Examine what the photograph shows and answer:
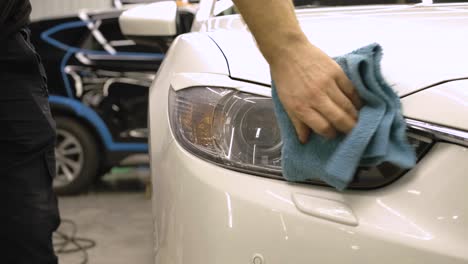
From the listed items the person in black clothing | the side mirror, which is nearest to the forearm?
the person in black clothing

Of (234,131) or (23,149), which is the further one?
(23,149)

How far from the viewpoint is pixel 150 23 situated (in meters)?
1.70

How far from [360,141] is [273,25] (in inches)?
8.9

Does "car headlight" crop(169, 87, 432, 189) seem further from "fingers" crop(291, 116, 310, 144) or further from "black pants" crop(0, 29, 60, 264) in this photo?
"black pants" crop(0, 29, 60, 264)

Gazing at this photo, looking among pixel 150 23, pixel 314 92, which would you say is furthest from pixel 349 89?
pixel 150 23

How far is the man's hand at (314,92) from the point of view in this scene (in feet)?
2.62

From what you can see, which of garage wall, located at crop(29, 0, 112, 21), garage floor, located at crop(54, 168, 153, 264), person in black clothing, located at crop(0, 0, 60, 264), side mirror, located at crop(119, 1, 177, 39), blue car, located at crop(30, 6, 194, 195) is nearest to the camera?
person in black clothing, located at crop(0, 0, 60, 264)

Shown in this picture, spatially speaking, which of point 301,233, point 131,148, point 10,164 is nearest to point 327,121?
point 301,233

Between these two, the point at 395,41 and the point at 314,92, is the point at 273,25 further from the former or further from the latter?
the point at 395,41

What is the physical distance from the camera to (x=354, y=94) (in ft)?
2.70

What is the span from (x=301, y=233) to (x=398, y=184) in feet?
0.54

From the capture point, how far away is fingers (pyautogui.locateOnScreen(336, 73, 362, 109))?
0.82 metres

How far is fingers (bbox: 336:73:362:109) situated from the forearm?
0.09 m

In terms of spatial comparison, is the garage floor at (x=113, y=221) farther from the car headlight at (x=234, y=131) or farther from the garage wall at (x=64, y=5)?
the garage wall at (x=64, y=5)
